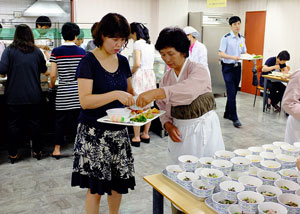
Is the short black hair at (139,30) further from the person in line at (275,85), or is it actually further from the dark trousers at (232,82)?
the person in line at (275,85)

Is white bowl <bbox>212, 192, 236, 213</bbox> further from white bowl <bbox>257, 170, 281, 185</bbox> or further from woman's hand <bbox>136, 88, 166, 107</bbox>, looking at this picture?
woman's hand <bbox>136, 88, 166, 107</bbox>

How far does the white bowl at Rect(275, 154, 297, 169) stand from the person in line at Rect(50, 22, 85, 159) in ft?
Answer: 8.08

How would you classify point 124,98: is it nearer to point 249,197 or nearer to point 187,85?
point 187,85

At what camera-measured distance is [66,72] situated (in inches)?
146

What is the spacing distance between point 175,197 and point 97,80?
0.86m

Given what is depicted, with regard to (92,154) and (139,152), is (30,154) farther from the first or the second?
(92,154)

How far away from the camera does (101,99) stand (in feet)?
6.44

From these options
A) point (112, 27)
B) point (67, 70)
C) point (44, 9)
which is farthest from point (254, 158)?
point (44, 9)

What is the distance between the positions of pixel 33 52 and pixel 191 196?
2.77 metres

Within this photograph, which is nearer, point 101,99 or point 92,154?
point 101,99

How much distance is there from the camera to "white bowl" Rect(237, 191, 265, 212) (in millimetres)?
1406

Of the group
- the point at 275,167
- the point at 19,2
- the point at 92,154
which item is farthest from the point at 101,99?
the point at 19,2

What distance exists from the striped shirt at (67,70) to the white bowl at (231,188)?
2.55m

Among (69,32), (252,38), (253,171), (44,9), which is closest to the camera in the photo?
(253,171)
